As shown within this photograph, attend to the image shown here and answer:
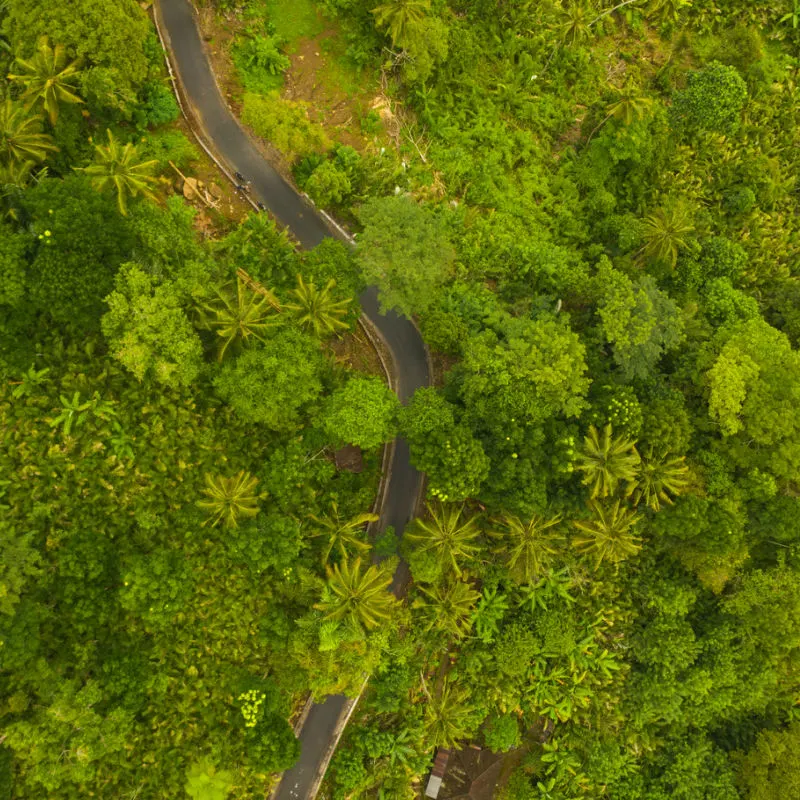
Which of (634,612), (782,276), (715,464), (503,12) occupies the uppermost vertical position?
(503,12)

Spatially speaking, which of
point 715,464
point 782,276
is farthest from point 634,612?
point 782,276

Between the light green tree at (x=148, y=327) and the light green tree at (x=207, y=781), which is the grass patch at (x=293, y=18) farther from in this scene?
the light green tree at (x=207, y=781)

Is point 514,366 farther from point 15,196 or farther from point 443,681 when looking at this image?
point 15,196

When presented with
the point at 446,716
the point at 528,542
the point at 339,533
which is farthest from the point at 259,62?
the point at 446,716

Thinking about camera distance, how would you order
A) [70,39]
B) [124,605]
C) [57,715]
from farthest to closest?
1. [70,39]
2. [124,605]
3. [57,715]

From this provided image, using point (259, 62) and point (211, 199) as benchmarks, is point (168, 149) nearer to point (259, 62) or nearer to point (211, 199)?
point (211, 199)

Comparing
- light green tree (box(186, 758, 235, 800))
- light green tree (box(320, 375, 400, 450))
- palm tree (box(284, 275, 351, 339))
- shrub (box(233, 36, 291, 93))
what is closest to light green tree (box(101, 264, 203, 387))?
palm tree (box(284, 275, 351, 339))

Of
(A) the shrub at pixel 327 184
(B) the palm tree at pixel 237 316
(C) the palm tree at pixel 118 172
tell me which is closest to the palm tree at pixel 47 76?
(C) the palm tree at pixel 118 172
